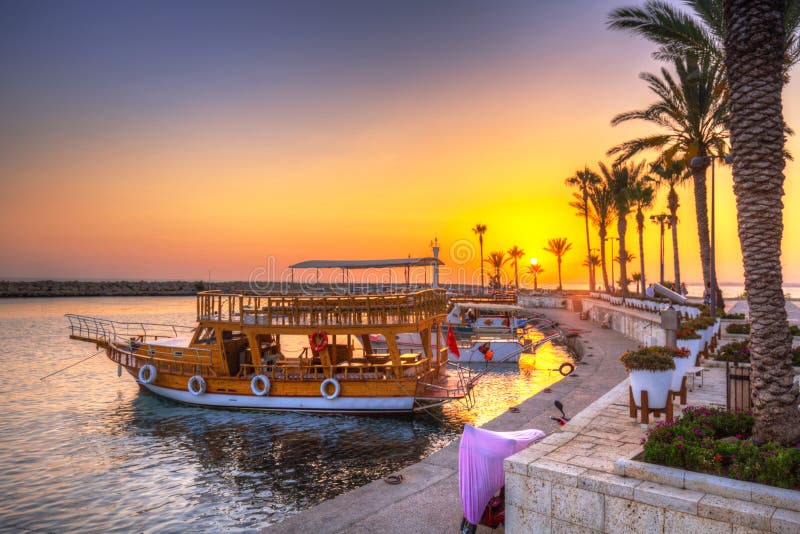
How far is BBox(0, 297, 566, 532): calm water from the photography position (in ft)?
33.9

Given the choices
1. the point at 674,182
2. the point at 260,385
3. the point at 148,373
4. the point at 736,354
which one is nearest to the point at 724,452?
the point at 736,354

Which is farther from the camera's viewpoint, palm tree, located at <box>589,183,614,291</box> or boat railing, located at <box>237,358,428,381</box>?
palm tree, located at <box>589,183,614,291</box>

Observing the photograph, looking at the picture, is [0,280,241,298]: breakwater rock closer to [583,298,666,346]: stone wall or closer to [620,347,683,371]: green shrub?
[583,298,666,346]: stone wall

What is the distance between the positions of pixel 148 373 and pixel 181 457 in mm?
7017

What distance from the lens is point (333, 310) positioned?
16594 mm

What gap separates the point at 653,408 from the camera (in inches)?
313

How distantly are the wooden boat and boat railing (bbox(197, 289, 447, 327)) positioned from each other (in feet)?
0.11

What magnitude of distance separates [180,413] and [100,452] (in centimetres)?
376

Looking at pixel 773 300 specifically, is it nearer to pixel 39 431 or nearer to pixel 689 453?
pixel 689 453

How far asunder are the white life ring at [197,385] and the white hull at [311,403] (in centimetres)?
26

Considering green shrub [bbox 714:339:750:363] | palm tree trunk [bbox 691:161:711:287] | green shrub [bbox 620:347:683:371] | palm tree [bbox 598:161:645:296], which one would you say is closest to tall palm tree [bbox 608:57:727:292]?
palm tree trunk [bbox 691:161:711:287]

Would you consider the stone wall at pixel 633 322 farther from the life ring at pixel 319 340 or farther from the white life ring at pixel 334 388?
the life ring at pixel 319 340

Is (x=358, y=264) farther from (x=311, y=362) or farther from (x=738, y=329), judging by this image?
(x=738, y=329)

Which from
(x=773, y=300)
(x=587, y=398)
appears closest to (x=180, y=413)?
(x=587, y=398)
